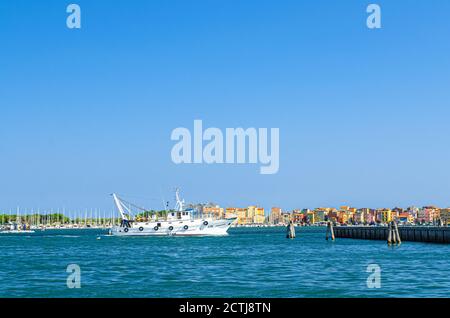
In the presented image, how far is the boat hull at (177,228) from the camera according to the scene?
457 ft

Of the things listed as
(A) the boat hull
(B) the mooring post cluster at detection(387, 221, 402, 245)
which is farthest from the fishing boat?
(B) the mooring post cluster at detection(387, 221, 402, 245)

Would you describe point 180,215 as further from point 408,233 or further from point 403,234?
point 408,233

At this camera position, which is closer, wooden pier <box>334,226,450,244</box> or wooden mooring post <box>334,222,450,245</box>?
wooden mooring post <box>334,222,450,245</box>

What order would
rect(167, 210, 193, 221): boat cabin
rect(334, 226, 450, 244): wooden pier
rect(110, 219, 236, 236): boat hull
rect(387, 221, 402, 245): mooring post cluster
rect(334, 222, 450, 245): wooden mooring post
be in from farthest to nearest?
rect(167, 210, 193, 221): boat cabin → rect(110, 219, 236, 236): boat hull → rect(334, 226, 450, 244): wooden pier → rect(334, 222, 450, 245): wooden mooring post → rect(387, 221, 402, 245): mooring post cluster

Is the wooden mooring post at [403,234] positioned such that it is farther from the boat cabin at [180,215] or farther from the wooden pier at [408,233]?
the boat cabin at [180,215]

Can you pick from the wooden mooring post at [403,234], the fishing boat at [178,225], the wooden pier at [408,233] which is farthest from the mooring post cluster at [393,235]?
the fishing boat at [178,225]

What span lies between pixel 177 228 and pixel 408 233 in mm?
54238

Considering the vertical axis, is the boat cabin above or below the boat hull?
above

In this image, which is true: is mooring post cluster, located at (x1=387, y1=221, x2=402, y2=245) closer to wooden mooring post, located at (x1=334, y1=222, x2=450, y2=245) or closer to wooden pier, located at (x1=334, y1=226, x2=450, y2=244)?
wooden mooring post, located at (x1=334, y1=222, x2=450, y2=245)

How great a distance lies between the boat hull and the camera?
139375 millimetres

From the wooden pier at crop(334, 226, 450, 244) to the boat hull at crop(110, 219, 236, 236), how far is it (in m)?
30.0

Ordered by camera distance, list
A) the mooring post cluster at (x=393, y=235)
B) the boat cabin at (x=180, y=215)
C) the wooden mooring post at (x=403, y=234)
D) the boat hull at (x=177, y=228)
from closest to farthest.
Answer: the mooring post cluster at (x=393, y=235) < the wooden mooring post at (x=403, y=234) < the boat hull at (x=177, y=228) < the boat cabin at (x=180, y=215)

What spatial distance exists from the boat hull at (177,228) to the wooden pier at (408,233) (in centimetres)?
3001
